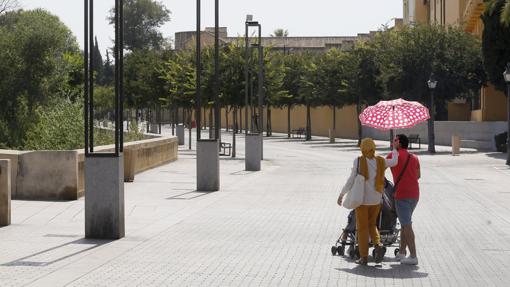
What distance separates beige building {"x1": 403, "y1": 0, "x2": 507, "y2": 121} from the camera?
55.8m

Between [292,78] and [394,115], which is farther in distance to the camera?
[292,78]

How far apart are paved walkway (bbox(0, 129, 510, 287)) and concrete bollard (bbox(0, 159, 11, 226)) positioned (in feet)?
0.80

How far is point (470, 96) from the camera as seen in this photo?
186 ft

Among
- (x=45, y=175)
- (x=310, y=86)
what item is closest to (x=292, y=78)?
(x=310, y=86)

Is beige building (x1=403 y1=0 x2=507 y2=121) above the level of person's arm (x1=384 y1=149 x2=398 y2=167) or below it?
above

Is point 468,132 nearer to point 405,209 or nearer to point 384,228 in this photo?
point 384,228

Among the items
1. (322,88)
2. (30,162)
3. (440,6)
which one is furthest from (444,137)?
(30,162)

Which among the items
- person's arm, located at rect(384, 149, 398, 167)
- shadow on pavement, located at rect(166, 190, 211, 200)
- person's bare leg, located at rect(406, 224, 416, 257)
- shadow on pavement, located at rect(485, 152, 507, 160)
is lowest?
shadow on pavement, located at rect(485, 152, 507, 160)

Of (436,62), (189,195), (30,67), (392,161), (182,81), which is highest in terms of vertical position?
(436,62)

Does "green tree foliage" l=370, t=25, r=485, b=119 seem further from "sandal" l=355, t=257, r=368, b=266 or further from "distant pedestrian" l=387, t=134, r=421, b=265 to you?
"sandal" l=355, t=257, r=368, b=266

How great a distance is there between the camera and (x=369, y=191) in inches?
454

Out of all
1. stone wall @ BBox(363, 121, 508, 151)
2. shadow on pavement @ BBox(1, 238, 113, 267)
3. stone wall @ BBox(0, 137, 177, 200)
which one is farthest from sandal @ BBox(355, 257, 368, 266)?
stone wall @ BBox(363, 121, 508, 151)

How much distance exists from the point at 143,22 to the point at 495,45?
95994 millimetres

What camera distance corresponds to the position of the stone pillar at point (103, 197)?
547 inches
